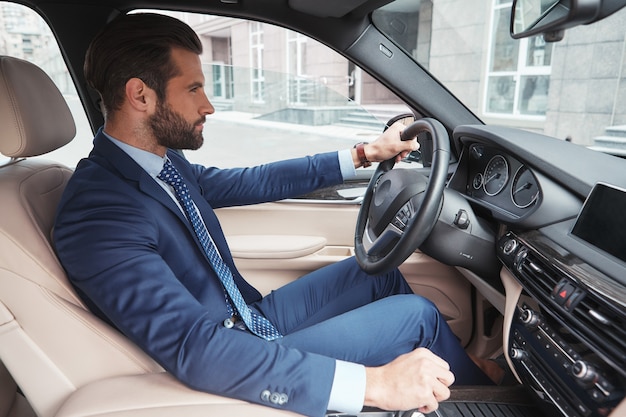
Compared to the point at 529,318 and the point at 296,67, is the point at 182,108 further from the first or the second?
the point at 296,67

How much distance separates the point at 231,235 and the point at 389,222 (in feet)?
2.86

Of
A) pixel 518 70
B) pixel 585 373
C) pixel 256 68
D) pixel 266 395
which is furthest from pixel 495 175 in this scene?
pixel 518 70

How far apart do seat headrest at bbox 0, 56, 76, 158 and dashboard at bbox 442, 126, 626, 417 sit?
109cm

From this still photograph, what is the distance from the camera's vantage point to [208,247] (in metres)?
1.23

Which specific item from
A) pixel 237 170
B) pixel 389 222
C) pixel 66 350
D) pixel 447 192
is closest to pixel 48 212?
pixel 66 350

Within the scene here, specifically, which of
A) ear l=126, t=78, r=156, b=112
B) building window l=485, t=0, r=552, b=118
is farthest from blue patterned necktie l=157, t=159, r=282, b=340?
building window l=485, t=0, r=552, b=118

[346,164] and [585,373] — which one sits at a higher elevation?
[346,164]

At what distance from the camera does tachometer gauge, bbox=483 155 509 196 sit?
141 centimetres

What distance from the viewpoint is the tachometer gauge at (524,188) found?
4.11 ft

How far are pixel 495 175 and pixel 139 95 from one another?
1018 millimetres

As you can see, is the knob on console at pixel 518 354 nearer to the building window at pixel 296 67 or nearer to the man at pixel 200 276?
the man at pixel 200 276

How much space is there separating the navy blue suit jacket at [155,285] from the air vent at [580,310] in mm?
488

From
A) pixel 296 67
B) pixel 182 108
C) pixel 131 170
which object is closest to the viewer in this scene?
pixel 131 170

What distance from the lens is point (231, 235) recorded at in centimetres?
208
